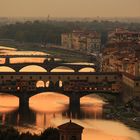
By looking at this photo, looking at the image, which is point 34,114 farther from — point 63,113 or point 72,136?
point 72,136

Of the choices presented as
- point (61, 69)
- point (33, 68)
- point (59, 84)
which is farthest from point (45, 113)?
point (33, 68)

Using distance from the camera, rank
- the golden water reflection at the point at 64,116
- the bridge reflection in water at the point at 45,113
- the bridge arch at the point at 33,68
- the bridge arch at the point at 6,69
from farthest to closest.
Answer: the bridge arch at the point at 33,68, the bridge arch at the point at 6,69, the bridge reflection in water at the point at 45,113, the golden water reflection at the point at 64,116

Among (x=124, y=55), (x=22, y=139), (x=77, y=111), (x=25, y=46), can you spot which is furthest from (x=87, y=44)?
(x=22, y=139)

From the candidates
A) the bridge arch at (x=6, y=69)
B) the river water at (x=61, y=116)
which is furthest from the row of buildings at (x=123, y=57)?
the bridge arch at (x=6, y=69)

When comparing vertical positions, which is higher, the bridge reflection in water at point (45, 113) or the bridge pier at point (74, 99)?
the bridge pier at point (74, 99)

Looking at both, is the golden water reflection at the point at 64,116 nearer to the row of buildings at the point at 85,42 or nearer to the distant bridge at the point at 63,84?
the distant bridge at the point at 63,84

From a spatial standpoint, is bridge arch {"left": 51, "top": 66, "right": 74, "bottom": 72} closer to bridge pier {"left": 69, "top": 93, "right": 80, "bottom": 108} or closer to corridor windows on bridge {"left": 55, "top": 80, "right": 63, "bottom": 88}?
corridor windows on bridge {"left": 55, "top": 80, "right": 63, "bottom": 88}

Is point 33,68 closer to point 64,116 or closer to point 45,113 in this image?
point 45,113
